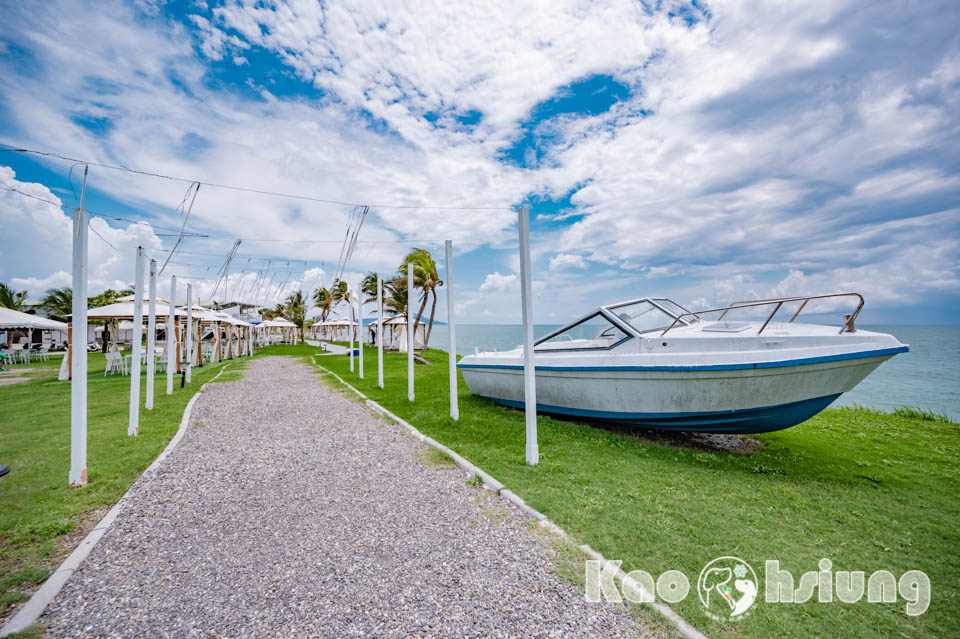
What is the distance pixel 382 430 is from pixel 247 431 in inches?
90.2

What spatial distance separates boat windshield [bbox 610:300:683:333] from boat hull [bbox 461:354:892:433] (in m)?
1.10

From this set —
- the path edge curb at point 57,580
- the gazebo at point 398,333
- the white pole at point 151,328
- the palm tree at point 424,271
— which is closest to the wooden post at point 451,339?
the path edge curb at point 57,580

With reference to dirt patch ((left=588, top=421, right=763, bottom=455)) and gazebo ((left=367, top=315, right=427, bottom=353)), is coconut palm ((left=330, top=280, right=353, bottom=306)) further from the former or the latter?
dirt patch ((left=588, top=421, right=763, bottom=455))

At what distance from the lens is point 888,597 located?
8.88 ft

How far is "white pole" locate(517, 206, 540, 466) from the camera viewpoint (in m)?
5.07

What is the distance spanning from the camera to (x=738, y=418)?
552 centimetres

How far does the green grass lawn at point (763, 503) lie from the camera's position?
2.57 m

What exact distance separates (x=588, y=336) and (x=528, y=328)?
2.81m

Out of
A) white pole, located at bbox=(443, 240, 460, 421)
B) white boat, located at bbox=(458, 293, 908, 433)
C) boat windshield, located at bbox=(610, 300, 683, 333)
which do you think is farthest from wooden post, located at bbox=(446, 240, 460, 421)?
boat windshield, located at bbox=(610, 300, 683, 333)

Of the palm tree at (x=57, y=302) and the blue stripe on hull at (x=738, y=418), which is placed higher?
the palm tree at (x=57, y=302)

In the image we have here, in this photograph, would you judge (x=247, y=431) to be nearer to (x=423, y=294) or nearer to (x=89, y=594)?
(x=89, y=594)

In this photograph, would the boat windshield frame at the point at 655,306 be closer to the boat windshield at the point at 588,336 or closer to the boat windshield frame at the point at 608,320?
the boat windshield frame at the point at 608,320

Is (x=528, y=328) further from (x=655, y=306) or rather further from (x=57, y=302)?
(x=57, y=302)

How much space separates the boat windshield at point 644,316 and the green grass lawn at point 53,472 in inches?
275
